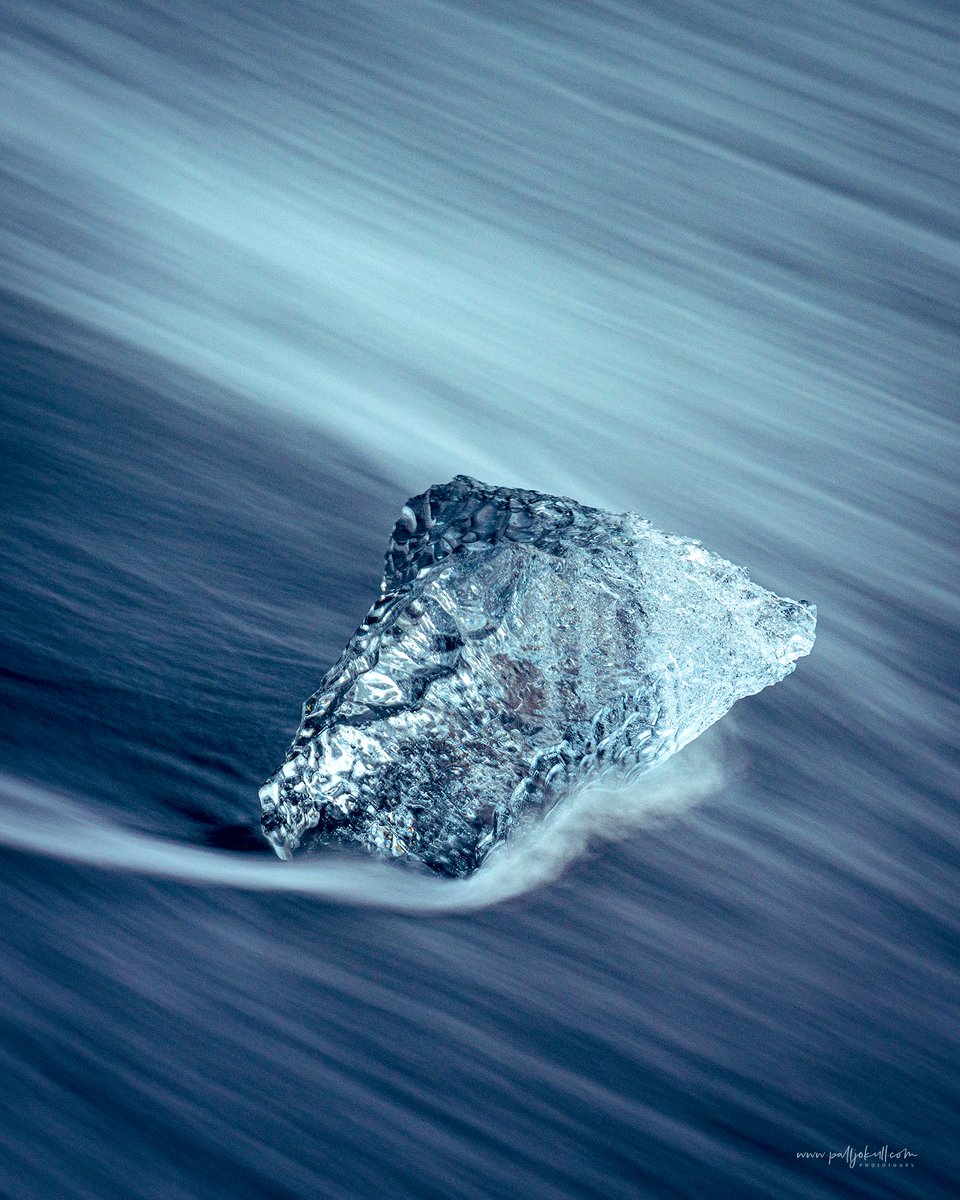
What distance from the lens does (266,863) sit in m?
1.31

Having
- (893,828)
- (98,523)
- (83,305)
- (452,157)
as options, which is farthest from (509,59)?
(893,828)

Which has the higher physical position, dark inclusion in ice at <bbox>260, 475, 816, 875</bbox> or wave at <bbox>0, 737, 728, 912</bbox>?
dark inclusion in ice at <bbox>260, 475, 816, 875</bbox>

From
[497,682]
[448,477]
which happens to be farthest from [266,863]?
[448,477]

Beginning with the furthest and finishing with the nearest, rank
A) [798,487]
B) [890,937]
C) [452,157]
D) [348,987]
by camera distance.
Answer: [452,157] → [798,487] → [890,937] → [348,987]

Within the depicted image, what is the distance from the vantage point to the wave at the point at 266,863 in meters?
1.28

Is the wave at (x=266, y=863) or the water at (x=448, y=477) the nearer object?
the water at (x=448, y=477)

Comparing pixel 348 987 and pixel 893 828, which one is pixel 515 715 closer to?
pixel 348 987

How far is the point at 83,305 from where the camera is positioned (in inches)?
98.4

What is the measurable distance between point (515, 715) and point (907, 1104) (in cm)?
51

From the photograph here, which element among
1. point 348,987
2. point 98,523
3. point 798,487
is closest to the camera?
point 348,987

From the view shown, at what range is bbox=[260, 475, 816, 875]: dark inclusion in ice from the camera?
1.29 m

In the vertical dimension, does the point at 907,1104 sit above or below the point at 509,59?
below

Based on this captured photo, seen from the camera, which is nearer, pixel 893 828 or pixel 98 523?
pixel 893 828

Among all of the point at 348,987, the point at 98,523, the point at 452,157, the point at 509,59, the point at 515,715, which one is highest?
the point at 509,59
